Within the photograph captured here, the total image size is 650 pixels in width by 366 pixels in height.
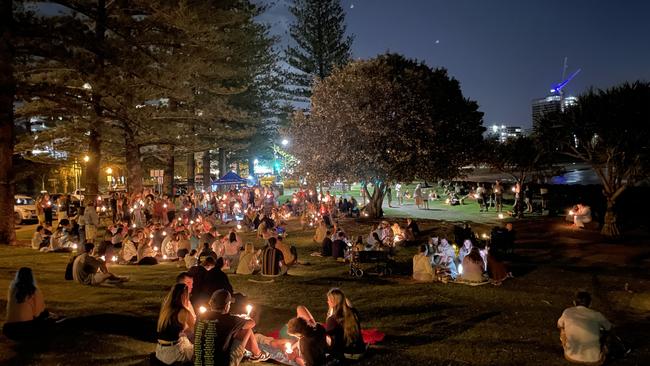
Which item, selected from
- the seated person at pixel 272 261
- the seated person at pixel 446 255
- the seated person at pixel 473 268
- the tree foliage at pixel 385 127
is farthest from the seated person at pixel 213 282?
the tree foliage at pixel 385 127

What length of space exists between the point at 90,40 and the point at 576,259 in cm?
1689

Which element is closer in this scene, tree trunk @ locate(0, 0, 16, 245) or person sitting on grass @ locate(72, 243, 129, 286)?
person sitting on grass @ locate(72, 243, 129, 286)

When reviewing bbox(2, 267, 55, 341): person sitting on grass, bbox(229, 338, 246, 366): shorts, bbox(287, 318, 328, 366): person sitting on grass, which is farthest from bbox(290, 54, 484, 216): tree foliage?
bbox(229, 338, 246, 366): shorts

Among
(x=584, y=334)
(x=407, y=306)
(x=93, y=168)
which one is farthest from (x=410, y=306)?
(x=93, y=168)

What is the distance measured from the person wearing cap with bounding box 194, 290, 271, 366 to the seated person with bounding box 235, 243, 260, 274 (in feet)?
23.8

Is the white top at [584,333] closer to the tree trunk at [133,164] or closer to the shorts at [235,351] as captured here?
the shorts at [235,351]

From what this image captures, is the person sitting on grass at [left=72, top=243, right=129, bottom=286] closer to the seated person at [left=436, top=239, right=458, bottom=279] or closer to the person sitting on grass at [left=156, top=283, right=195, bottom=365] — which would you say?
the person sitting on grass at [left=156, top=283, right=195, bottom=365]

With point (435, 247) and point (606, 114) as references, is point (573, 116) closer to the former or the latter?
point (606, 114)

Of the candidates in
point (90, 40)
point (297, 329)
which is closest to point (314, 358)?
point (297, 329)

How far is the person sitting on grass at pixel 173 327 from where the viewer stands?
5980 mm

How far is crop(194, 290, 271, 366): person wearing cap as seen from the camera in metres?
5.30

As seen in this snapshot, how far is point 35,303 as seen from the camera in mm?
7293

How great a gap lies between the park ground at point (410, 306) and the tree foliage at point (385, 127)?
6590 mm

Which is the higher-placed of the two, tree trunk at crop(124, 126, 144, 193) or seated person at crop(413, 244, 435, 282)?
tree trunk at crop(124, 126, 144, 193)
